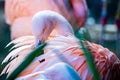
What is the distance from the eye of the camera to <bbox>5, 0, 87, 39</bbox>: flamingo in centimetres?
59

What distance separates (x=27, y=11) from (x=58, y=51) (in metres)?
0.15

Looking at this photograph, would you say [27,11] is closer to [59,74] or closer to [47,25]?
[47,25]

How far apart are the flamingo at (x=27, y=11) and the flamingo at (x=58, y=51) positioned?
3cm

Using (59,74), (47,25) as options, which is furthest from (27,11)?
(59,74)

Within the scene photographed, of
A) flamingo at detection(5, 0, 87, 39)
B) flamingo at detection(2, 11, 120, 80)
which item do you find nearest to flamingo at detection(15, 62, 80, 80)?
flamingo at detection(2, 11, 120, 80)

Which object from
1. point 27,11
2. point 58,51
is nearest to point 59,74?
point 58,51

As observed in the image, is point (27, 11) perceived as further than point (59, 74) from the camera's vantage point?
Yes

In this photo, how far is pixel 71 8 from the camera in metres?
0.60

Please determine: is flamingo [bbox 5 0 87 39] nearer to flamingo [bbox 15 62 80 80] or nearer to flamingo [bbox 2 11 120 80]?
flamingo [bbox 2 11 120 80]

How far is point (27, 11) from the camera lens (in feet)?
2.07

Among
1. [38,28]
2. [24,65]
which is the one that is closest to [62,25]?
[38,28]

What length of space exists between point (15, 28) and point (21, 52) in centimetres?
8

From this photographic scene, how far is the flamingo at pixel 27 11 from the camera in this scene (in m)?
0.59

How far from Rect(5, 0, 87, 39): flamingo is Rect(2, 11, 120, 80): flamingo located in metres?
0.03
